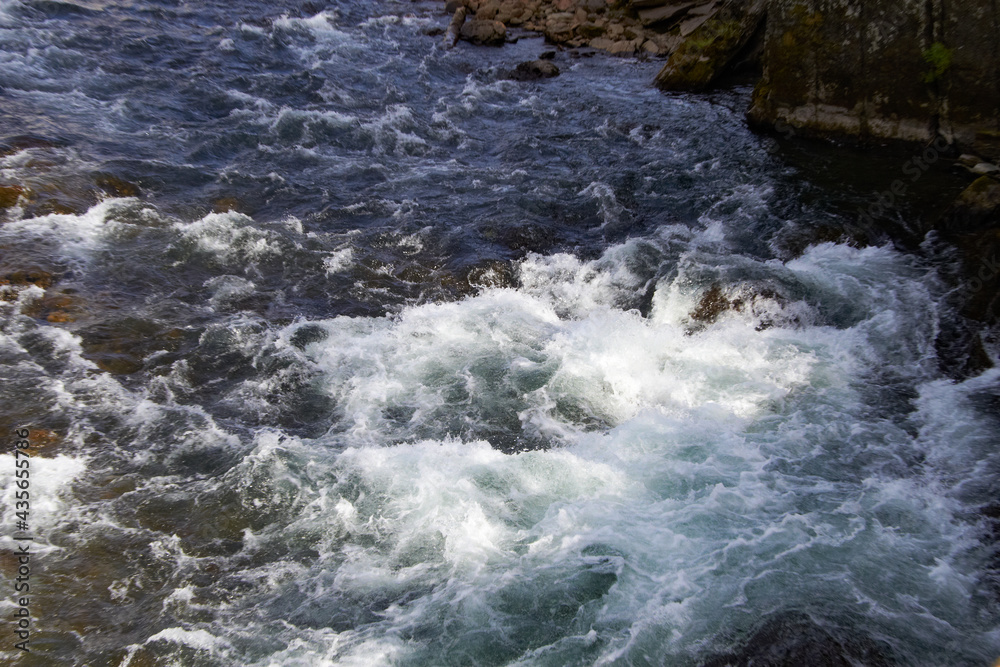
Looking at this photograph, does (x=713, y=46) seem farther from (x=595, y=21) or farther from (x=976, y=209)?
(x=976, y=209)

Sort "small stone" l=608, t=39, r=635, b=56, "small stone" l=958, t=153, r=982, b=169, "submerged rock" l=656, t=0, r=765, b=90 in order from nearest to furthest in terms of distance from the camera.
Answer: "small stone" l=958, t=153, r=982, b=169 → "submerged rock" l=656, t=0, r=765, b=90 → "small stone" l=608, t=39, r=635, b=56

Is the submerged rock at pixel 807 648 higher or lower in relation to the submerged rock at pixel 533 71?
lower

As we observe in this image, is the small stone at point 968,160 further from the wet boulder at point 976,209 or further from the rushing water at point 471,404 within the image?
the rushing water at point 471,404

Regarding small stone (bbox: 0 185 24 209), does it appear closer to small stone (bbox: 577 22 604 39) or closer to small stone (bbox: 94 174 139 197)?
small stone (bbox: 94 174 139 197)

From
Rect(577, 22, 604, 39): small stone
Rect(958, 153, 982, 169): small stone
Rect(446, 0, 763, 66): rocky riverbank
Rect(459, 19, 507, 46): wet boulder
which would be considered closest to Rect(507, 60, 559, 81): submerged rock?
Rect(446, 0, 763, 66): rocky riverbank

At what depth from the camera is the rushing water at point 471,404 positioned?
5.20 metres

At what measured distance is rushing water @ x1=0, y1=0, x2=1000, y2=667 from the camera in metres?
5.20

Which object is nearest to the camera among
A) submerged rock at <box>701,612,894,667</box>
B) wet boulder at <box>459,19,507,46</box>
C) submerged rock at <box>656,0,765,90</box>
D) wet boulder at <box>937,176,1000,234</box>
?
submerged rock at <box>701,612,894,667</box>

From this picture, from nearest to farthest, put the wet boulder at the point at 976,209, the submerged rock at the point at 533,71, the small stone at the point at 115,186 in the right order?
the wet boulder at the point at 976,209
the small stone at the point at 115,186
the submerged rock at the point at 533,71

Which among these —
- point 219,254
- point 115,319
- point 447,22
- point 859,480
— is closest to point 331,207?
point 219,254

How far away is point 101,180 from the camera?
10.3m

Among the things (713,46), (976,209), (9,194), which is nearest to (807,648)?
(976,209)

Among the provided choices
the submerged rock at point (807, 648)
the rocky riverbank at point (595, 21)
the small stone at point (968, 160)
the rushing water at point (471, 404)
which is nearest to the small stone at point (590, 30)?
the rocky riverbank at point (595, 21)

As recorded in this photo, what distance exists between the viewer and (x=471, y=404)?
23.6ft
